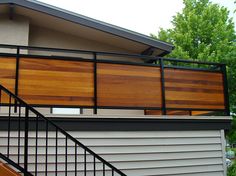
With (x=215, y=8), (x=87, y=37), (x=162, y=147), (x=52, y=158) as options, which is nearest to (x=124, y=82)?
(x=162, y=147)

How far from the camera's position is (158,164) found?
5.73 m

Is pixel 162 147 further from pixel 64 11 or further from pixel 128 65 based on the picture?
pixel 64 11

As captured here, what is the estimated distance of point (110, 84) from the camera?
18.7 ft

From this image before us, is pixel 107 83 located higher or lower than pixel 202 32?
lower

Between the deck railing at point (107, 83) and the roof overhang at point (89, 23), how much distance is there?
1668mm

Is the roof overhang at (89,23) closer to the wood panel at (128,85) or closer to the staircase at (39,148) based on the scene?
the wood panel at (128,85)

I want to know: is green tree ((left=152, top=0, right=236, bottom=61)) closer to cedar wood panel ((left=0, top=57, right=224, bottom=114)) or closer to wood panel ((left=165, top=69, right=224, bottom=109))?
wood panel ((left=165, top=69, right=224, bottom=109))

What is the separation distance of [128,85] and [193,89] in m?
1.47

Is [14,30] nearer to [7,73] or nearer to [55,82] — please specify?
[7,73]

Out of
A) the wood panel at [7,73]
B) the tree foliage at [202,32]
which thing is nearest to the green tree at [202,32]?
the tree foliage at [202,32]

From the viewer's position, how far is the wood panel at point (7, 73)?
5102 mm

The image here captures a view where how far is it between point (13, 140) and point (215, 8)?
54.6 ft

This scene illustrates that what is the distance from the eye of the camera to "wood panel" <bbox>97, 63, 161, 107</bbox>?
565cm

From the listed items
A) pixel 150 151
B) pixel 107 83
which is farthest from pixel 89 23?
pixel 150 151
